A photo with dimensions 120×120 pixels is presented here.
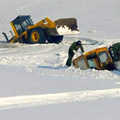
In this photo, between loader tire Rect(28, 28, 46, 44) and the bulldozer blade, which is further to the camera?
the bulldozer blade

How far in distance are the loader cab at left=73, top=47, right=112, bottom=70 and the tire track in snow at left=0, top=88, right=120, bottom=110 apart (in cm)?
389

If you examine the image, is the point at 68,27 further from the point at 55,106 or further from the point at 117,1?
the point at 117,1

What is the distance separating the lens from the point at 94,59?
13469mm

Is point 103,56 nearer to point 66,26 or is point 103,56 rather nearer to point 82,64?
point 82,64

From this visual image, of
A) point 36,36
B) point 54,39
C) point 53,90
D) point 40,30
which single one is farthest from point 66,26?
point 53,90

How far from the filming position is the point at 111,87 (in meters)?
9.95

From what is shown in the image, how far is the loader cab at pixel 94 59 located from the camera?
43.7ft

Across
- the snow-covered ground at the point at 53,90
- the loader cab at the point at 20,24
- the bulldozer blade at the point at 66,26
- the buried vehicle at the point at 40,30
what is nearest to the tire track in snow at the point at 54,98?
the snow-covered ground at the point at 53,90

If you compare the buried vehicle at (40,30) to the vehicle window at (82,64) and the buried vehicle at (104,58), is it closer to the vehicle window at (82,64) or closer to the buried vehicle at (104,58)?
the vehicle window at (82,64)

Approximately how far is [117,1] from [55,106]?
36.1 metres

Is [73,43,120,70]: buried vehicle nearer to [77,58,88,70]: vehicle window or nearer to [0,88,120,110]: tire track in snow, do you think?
[77,58,88,70]: vehicle window

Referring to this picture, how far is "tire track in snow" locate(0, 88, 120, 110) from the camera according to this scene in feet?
25.3

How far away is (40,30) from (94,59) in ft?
30.3

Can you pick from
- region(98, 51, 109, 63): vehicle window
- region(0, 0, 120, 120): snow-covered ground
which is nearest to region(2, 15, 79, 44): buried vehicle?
region(0, 0, 120, 120): snow-covered ground
